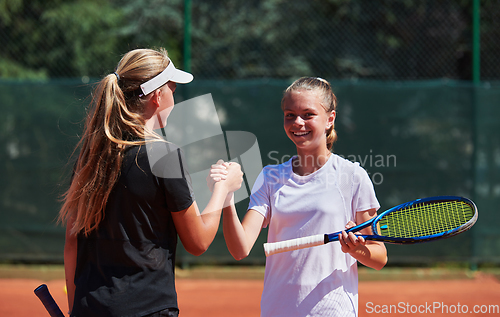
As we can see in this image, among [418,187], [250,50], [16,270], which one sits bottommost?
[16,270]

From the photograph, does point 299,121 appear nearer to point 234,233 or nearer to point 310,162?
point 310,162

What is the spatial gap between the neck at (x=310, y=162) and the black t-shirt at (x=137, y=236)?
605mm

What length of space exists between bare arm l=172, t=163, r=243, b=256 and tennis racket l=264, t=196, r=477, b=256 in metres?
0.31

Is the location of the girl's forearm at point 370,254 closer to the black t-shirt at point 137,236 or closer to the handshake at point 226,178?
the handshake at point 226,178

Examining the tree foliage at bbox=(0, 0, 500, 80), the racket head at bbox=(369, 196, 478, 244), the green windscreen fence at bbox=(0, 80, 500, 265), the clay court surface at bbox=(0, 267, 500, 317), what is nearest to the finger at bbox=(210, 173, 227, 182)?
the racket head at bbox=(369, 196, 478, 244)

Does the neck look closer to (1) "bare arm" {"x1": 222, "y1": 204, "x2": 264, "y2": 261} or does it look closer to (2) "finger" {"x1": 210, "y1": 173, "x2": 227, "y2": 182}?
(1) "bare arm" {"x1": 222, "y1": 204, "x2": 264, "y2": 261}

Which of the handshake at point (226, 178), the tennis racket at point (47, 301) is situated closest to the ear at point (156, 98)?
the handshake at point (226, 178)

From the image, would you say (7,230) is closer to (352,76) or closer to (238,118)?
(238,118)

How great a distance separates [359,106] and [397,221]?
11.4 ft

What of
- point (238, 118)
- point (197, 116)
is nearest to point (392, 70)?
point (238, 118)

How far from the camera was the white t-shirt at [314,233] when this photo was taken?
6.15 feet

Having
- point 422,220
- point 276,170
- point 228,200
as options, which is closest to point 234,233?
point 228,200

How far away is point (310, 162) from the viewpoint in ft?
6.73

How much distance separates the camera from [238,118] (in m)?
5.50
